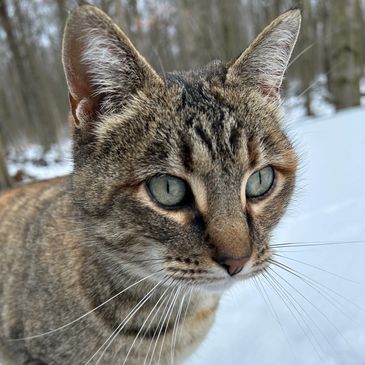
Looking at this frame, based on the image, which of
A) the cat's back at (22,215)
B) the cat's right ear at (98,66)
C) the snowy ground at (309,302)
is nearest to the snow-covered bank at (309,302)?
the snowy ground at (309,302)

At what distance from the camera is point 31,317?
2.00m

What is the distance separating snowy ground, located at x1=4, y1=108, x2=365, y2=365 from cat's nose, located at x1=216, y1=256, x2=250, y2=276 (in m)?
0.30

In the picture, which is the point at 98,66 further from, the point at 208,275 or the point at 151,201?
the point at 208,275

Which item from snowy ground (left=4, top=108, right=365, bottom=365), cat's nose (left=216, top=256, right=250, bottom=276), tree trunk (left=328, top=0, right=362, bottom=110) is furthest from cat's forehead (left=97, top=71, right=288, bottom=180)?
tree trunk (left=328, top=0, right=362, bottom=110)

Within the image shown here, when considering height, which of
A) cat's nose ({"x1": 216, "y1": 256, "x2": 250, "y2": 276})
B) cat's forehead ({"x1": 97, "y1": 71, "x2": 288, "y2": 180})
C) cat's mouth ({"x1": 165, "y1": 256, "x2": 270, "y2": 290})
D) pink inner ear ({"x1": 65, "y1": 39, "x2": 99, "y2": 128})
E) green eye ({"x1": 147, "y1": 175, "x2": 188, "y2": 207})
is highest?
pink inner ear ({"x1": 65, "y1": 39, "x2": 99, "y2": 128})

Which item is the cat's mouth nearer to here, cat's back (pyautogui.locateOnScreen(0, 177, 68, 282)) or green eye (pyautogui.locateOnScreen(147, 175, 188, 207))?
green eye (pyautogui.locateOnScreen(147, 175, 188, 207))

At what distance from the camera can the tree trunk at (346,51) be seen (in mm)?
7082

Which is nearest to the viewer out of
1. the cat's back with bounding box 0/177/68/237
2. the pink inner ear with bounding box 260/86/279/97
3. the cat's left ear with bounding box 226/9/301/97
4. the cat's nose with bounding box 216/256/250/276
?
the cat's nose with bounding box 216/256/250/276

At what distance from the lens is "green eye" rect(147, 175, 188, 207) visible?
1591 mm

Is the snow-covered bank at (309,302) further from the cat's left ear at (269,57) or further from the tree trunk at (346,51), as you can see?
the tree trunk at (346,51)

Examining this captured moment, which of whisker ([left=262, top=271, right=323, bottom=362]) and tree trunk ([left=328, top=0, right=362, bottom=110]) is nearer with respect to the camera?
whisker ([left=262, top=271, right=323, bottom=362])

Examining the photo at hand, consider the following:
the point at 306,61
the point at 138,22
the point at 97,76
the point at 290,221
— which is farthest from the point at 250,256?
the point at 306,61

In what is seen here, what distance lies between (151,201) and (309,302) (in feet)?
3.01

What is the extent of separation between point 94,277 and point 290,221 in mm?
1665
